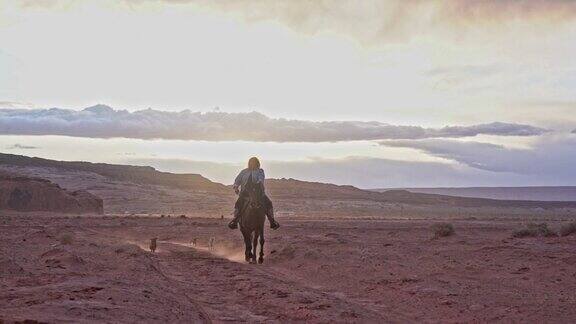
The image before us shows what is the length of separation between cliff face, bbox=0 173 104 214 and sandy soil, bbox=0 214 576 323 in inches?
2241

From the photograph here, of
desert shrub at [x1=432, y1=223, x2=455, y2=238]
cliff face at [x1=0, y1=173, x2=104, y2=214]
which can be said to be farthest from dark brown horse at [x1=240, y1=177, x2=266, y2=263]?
cliff face at [x1=0, y1=173, x2=104, y2=214]

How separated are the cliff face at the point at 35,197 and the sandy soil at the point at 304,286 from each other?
56.9 meters

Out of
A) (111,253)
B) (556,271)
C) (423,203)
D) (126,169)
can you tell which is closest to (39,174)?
(126,169)

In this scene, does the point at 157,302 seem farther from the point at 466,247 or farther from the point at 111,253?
the point at 466,247

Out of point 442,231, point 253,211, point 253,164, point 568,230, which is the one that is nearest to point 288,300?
point 253,211

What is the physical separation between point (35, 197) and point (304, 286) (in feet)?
225

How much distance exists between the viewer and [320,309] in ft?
36.0

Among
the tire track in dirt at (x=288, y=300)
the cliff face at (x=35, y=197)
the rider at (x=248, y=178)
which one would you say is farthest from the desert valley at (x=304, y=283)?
the cliff face at (x=35, y=197)

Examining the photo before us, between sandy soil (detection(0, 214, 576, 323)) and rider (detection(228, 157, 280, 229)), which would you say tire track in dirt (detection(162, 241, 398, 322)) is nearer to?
sandy soil (detection(0, 214, 576, 323))

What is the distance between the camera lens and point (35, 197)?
7712 cm

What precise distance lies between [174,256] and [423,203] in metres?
137

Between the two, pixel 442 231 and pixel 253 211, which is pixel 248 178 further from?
pixel 442 231

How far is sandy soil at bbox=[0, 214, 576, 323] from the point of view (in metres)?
9.79

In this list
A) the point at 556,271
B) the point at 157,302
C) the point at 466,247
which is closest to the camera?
the point at 157,302
